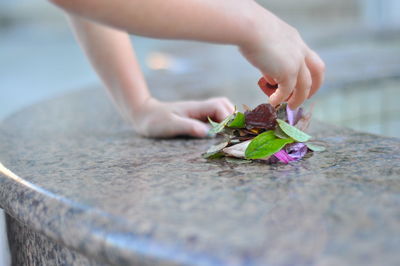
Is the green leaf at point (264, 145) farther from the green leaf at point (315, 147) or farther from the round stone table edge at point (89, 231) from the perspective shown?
the round stone table edge at point (89, 231)

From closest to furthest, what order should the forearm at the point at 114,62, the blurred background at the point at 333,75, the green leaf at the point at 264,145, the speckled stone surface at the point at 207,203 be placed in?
1. the speckled stone surface at the point at 207,203
2. the green leaf at the point at 264,145
3. the forearm at the point at 114,62
4. the blurred background at the point at 333,75

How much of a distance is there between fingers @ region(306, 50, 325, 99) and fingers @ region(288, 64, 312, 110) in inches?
1.3

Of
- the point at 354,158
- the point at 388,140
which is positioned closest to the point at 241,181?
the point at 354,158

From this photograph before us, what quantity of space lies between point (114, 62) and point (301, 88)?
1.60ft

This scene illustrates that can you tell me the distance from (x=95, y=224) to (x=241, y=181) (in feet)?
0.69

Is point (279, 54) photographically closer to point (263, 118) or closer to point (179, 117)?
point (263, 118)

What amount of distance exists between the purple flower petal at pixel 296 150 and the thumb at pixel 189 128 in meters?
0.27

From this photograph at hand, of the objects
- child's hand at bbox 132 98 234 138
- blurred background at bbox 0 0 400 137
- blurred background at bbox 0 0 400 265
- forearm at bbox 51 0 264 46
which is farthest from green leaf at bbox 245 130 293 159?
blurred background at bbox 0 0 400 137

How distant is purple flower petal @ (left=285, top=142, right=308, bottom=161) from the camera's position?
0.81 metres

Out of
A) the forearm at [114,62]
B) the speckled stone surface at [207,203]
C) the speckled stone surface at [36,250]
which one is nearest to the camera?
the speckled stone surface at [207,203]

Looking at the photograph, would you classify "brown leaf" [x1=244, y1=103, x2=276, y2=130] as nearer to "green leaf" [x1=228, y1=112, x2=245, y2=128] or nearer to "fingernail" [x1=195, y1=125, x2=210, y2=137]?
"green leaf" [x1=228, y1=112, x2=245, y2=128]

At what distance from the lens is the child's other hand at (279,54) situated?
0.78 metres

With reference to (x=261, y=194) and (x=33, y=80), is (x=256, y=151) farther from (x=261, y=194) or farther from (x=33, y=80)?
(x=33, y=80)

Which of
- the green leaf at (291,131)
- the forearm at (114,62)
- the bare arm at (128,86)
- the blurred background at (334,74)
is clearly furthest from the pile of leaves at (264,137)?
the blurred background at (334,74)
